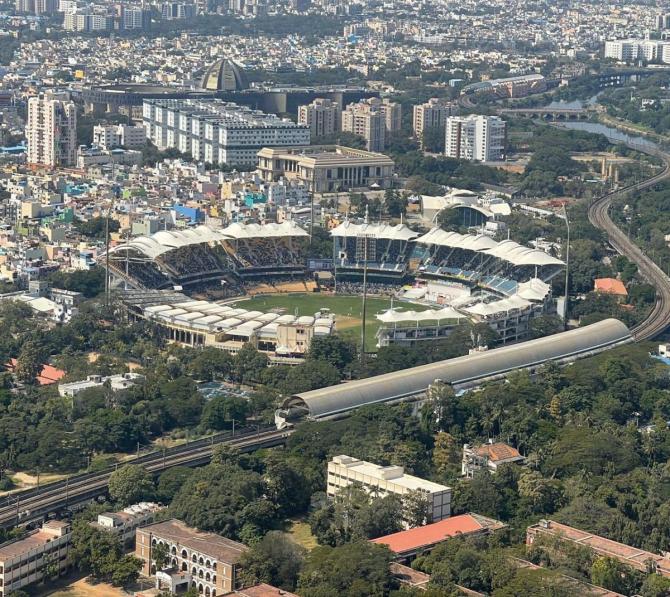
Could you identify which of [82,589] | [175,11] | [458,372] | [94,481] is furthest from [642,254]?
[175,11]

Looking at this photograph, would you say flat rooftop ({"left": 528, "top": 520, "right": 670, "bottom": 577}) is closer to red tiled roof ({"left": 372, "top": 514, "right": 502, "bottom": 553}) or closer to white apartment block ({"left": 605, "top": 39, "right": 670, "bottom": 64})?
red tiled roof ({"left": 372, "top": 514, "right": 502, "bottom": 553})

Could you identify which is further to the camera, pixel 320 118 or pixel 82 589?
pixel 320 118

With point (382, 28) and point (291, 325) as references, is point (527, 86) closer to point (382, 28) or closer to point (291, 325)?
point (382, 28)

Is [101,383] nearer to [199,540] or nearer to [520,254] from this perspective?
[199,540]

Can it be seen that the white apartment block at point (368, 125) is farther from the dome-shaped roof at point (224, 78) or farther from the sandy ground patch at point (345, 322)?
the sandy ground patch at point (345, 322)

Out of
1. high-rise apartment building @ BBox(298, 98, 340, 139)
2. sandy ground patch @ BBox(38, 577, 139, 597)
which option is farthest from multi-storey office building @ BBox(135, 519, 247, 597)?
high-rise apartment building @ BBox(298, 98, 340, 139)
